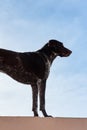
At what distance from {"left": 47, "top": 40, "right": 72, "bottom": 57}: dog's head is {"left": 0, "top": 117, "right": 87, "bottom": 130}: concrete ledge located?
56 centimetres

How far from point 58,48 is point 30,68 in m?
0.30

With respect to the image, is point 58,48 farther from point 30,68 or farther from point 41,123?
point 41,123

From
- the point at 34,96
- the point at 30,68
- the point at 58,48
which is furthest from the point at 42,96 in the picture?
the point at 58,48

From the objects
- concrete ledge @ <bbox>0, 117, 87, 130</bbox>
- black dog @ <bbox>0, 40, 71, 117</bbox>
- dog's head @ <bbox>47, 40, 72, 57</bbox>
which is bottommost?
concrete ledge @ <bbox>0, 117, 87, 130</bbox>

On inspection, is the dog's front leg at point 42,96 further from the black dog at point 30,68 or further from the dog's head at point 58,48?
the dog's head at point 58,48

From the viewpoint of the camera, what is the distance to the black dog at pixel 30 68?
2661 mm

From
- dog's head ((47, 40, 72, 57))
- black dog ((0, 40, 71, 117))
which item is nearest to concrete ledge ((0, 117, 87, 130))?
black dog ((0, 40, 71, 117))

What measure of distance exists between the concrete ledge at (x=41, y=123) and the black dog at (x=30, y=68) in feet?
0.48

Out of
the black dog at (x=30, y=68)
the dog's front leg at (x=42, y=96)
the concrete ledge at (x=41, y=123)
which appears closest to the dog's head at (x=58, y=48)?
the black dog at (x=30, y=68)

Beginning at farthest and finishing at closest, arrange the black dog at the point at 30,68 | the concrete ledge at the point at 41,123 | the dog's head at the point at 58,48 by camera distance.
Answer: the dog's head at the point at 58,48 → the black dog at the point at 30,68 → the concrete ledge at the point at 41,123

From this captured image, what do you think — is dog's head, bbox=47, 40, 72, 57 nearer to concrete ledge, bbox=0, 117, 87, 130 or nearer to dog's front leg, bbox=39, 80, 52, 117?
dog's front leg, bbox=39, 80, 52, 117

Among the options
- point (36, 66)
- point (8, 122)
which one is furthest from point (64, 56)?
point (8, 122)

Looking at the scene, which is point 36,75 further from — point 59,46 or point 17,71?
point 59,46

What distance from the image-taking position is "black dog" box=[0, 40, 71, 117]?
8.73 feet
